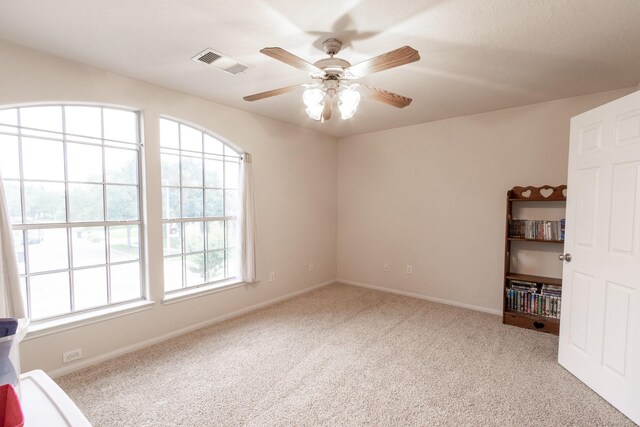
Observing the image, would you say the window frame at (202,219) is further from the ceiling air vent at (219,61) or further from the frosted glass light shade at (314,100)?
the frosted glass light shade at (314,100)

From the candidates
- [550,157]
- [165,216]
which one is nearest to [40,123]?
[165,216]

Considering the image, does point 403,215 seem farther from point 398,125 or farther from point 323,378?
point 323,378

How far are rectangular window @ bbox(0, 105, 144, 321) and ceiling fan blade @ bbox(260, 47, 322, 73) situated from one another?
6.48 ft

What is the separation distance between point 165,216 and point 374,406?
2.61m

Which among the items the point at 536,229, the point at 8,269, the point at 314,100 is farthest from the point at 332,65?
the point at 536,229

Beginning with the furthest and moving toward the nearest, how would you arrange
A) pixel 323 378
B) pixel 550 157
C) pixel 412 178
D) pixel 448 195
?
pixel 412 178
pixel 448 195
pixel 550 157
pixel 323 378

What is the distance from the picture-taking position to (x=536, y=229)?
332cm

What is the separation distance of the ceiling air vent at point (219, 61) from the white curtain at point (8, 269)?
1632 millimetres

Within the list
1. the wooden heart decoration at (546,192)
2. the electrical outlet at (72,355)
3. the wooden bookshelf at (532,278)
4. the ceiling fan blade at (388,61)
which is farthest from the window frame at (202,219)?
the wooden heart decoration at (546,192)

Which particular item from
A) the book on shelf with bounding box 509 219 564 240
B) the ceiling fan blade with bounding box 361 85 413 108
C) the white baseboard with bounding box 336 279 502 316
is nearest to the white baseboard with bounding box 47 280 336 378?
the white baseboard with bounding box 336 279 502 316

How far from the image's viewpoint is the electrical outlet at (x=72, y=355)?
241 centimetres

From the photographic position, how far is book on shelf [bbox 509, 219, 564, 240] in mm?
3199

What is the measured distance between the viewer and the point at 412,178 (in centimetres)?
438

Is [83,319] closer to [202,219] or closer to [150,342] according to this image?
[150,342]
